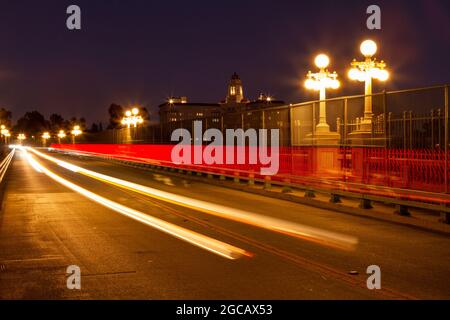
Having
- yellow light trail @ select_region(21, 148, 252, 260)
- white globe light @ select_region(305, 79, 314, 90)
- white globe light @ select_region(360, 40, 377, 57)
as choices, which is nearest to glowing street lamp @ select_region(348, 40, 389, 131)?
white globe light @ select_region(360, 40, 377, 57)

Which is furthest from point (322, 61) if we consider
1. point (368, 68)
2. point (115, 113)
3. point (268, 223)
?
point (115, 113)

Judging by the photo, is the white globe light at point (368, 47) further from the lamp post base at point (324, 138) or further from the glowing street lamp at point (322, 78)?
the lamp post base at point (324, 138)

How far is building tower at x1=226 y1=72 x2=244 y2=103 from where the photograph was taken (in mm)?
173500

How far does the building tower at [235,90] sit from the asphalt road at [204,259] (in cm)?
15834

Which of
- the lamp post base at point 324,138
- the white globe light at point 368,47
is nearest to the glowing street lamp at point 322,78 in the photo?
the white globe light at point 368,47

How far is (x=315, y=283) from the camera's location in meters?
7.80

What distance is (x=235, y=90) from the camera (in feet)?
575

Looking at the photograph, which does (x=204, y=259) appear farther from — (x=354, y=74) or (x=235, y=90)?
(x=235, y=90)

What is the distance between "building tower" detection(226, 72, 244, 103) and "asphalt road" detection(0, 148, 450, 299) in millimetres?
158338

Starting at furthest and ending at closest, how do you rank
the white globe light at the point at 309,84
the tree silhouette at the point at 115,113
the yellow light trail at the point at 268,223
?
the tree silhouette at the point at 115,113 < the white globe light at the point at 309,84 < the yellow light trail at the point at 268,223

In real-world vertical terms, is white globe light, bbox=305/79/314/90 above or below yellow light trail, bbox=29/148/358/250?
above

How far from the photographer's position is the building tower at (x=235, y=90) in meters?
174

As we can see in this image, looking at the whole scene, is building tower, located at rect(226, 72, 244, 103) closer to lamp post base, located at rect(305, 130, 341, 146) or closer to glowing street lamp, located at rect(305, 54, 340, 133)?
glowing street lamp, located at rect(305, 54, 340, 133)

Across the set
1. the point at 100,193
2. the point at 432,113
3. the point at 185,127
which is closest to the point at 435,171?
the point at 432,113
